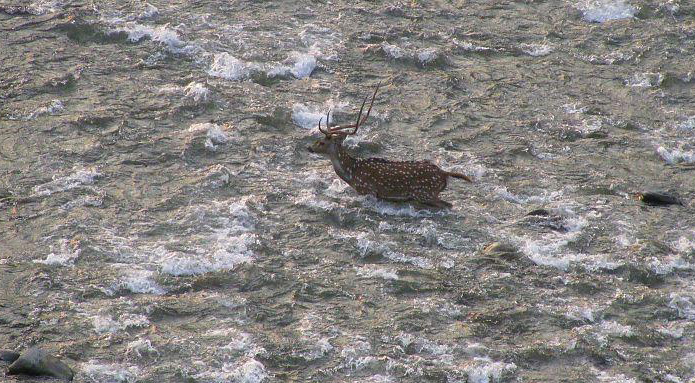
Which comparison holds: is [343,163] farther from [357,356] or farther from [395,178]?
[357,356]

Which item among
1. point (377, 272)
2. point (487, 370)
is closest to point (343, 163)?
point (377, 272)

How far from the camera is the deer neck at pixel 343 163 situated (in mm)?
10125

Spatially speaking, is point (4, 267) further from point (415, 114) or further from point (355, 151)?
point (415, 114)

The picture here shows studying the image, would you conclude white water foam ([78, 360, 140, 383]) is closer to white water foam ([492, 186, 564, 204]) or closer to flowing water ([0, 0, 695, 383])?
flowing water ([0, 0, 695, 383])

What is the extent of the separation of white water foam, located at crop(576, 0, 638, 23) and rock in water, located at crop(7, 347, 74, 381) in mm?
8990

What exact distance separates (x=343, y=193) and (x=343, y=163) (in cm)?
29

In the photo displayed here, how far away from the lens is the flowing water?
8133mm

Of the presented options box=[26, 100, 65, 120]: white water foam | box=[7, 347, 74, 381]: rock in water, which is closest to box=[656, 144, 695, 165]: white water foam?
box=[26, 100, 65, 120]: white water foam

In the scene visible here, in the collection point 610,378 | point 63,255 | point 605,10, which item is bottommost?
point 610,378

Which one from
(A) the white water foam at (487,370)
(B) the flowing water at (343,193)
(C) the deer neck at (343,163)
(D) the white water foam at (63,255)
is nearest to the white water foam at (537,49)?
(B) the flowing water at (343,193)

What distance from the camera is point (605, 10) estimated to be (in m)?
14.0

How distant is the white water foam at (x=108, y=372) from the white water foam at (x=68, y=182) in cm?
258

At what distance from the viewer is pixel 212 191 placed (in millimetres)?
10023

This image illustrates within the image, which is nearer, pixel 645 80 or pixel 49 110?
pixel 49 110
